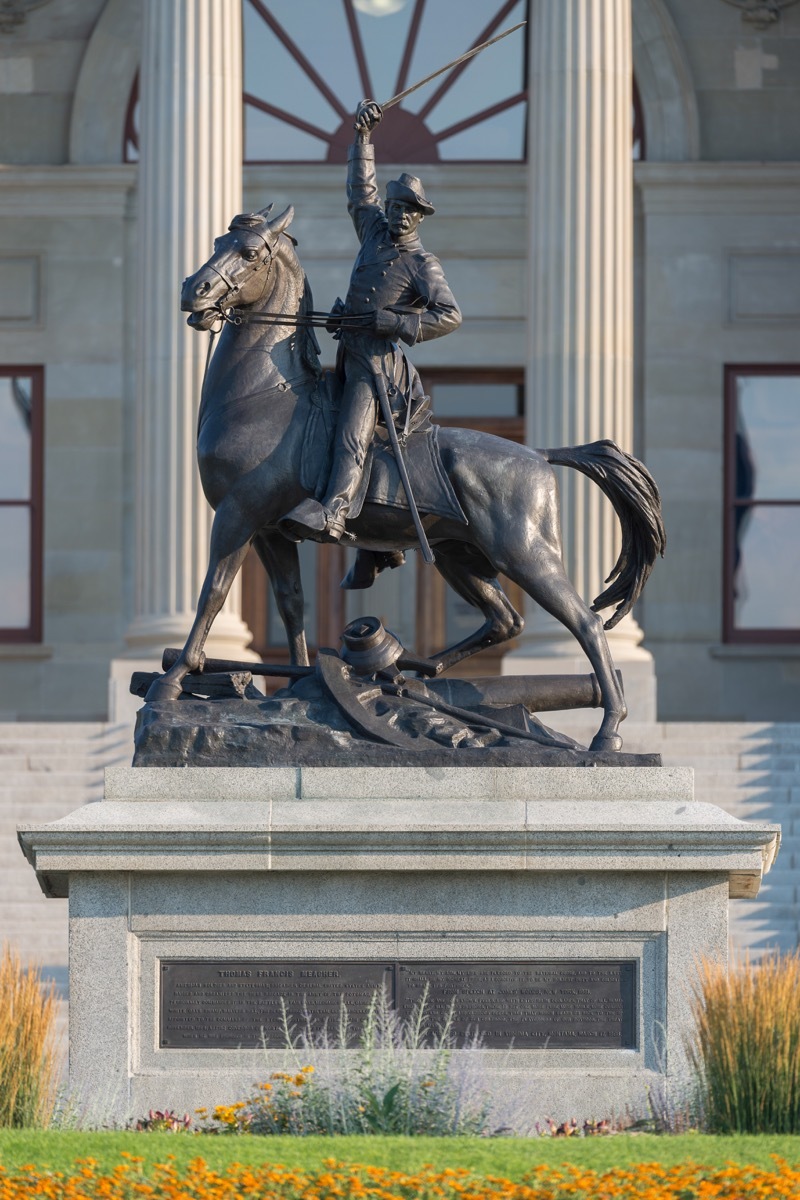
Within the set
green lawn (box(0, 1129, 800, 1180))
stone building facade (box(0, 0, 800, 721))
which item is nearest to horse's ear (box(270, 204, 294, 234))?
green lawn (box(0, 1129, 800, 1180))

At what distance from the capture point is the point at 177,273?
23.0 meters

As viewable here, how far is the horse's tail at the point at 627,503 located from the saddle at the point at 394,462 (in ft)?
2.02

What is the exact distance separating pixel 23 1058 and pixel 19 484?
21275 mm

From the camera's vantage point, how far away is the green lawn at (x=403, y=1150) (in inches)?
312

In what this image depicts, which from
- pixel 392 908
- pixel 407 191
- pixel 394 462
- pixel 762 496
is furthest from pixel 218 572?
pixel 762 496

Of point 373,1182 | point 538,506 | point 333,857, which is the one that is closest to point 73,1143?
point 373,1182

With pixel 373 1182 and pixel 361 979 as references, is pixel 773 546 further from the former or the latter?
pixel 373 1182

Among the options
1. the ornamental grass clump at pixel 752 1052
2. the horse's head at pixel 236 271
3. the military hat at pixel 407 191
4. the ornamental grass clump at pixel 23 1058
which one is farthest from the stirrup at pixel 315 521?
the ornamental grass clump at pixel 752 1052

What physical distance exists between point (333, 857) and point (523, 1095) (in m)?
1.31

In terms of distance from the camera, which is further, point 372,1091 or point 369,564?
point 369,564

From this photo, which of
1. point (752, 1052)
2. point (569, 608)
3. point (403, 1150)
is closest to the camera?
point (403, 1150)

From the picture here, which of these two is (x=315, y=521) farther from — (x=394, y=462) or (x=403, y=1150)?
(x=403, y=1150)

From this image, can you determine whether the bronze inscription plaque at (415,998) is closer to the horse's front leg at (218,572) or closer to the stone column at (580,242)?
the horse's front leg at (218,572)

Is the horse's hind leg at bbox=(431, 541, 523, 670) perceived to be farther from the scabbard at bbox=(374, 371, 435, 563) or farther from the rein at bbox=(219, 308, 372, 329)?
the rein at bbox=(219, 308, 372, 329)
